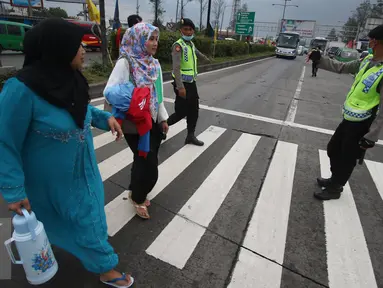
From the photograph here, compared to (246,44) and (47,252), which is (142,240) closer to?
(47,252)

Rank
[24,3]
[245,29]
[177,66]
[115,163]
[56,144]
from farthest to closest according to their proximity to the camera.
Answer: [24,3] → [245,29] → [177,66] → [115,163] → [56,144]

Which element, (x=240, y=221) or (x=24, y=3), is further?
(x=24, y=3)

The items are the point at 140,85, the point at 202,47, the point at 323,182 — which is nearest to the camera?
the point at 140,85

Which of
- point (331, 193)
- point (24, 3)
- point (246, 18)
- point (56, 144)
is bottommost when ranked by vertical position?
point (331, 193)

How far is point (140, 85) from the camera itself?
228 cm

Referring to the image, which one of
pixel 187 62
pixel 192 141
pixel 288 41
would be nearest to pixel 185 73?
pixel 187 62

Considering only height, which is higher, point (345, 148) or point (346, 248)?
point (345, 148)

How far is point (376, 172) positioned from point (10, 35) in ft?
58.5

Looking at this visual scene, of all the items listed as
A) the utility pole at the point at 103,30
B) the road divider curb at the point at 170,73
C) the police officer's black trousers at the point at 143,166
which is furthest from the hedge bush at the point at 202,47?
the police officer's black trousers at the point at 143,166

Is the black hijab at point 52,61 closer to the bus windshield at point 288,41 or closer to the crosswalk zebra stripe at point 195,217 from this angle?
the crosswalk zebra stripe at point 195,217

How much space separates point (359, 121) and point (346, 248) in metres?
1.24

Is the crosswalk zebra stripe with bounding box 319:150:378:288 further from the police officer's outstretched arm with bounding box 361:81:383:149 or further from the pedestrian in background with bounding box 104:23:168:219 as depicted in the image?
the pedestrian in background with bounding box 104:23:168:219

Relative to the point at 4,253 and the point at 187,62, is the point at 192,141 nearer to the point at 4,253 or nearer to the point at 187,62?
the point at 187,62

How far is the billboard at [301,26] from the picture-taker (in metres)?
52.7
